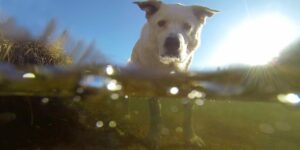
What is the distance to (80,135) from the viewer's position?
3402mm

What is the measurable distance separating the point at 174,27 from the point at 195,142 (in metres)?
1.12

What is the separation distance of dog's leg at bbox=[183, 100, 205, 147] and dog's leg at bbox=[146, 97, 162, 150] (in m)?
0.27

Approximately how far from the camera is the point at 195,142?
377cm

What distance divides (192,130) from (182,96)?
1.57 meters

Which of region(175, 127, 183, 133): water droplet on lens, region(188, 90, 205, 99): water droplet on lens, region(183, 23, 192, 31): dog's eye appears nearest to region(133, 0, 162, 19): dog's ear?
region(183, 23, 192, 31): dog's eye

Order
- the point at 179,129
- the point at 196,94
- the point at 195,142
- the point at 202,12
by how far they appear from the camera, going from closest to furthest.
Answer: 1. the point at 196,94
2. the point at 195,142
3. the point at 179,129
4. the point at 202,12

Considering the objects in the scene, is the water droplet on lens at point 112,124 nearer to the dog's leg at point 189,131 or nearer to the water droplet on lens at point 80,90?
the dog's leg at point 189,131

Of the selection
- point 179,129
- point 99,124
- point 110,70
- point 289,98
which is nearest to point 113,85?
point 110,70

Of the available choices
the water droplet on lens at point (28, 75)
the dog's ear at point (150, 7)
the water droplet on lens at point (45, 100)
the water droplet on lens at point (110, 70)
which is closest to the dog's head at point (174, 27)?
the dog's ear at point (150, 7)

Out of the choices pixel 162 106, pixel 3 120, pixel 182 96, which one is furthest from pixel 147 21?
pixel 182 96

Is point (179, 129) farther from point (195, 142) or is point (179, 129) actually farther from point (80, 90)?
point (80, 90)

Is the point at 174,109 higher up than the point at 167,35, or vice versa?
the point at 167,35

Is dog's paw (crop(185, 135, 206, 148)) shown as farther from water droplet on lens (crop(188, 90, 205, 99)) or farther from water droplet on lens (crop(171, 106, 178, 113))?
water droplet on lens (crop(188, 90, 205, 99))

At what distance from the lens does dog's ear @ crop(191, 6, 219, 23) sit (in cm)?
448
